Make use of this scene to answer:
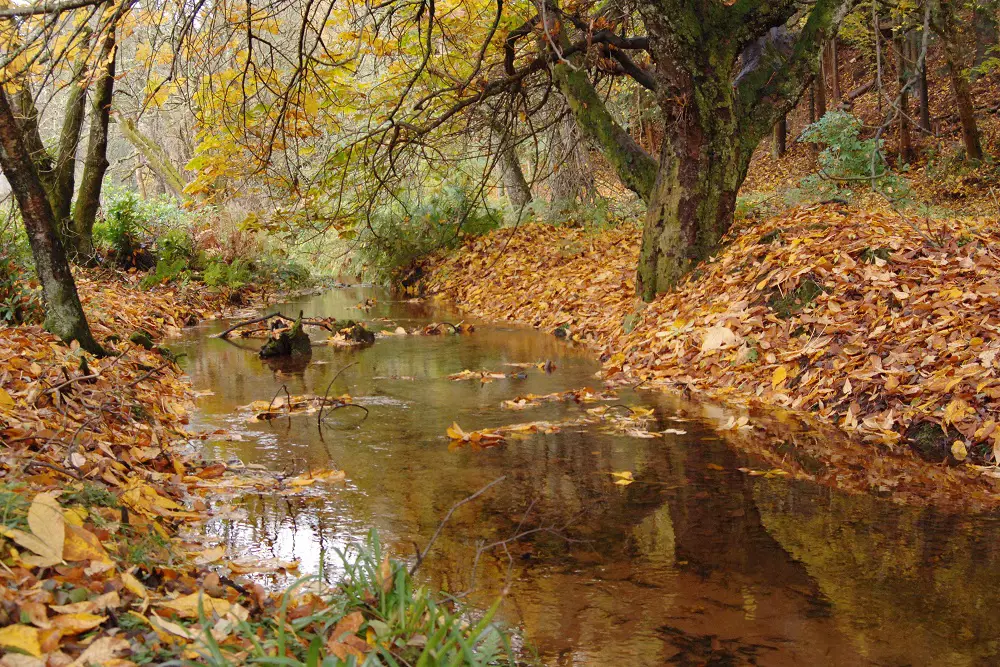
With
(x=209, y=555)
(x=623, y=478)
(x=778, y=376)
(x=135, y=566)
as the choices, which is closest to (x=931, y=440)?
(x=778, y=376)

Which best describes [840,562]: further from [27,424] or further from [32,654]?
[27,424]

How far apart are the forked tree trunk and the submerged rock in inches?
147

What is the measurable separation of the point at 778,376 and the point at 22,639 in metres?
5.24

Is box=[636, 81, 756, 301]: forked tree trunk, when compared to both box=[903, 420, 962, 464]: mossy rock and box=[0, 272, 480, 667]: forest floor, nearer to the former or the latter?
box=[903, 420, 962, 464]: mossy rock

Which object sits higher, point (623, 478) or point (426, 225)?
point (426, 225)

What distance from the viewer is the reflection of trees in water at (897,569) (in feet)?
8.63

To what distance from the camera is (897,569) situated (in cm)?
318

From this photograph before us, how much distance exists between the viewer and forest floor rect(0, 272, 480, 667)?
2.08 meters

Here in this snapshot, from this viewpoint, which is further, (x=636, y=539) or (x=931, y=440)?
(x=931, y=440)

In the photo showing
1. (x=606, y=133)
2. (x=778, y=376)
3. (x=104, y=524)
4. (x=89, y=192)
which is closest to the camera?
(x=104, y=524)

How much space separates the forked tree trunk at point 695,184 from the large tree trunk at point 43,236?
529cm

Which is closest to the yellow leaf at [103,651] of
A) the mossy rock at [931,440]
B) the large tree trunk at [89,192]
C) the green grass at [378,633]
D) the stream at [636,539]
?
the green grass at [378,633]

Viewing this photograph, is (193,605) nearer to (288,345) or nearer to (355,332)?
(288,345)

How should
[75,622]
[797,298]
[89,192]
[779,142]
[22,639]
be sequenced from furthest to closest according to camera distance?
1. [779,142]
2. [89,192]
3. [797,298]
4. [75,622]
5. [22,639]
